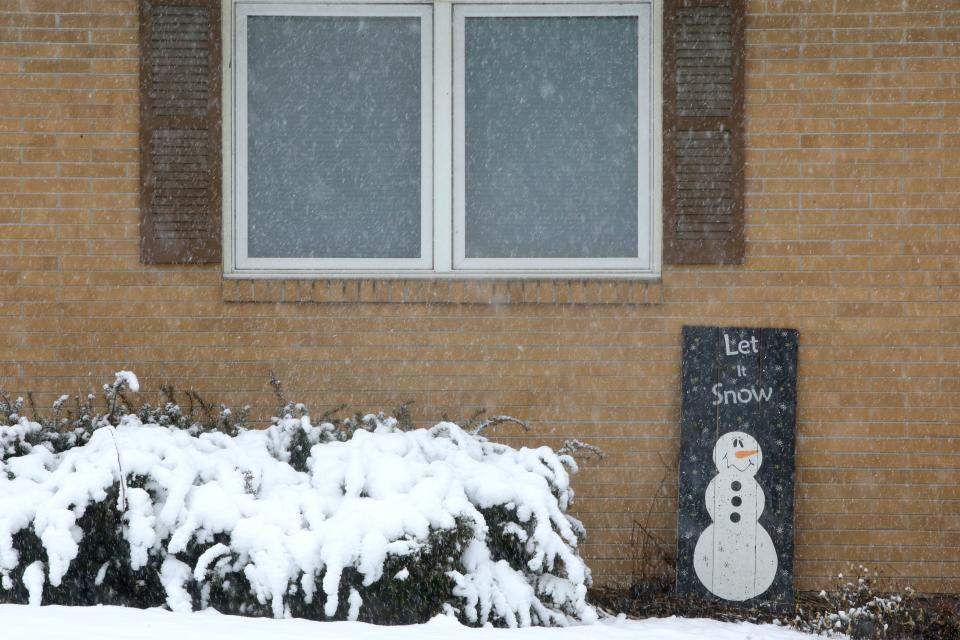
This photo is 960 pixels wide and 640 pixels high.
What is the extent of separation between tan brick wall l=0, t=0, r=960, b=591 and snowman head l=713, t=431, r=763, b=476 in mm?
248

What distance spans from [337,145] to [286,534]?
239cm

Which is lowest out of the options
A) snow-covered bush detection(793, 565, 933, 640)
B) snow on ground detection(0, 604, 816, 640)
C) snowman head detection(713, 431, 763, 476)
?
snow-covered bush detection(793, 565, 933, 640)

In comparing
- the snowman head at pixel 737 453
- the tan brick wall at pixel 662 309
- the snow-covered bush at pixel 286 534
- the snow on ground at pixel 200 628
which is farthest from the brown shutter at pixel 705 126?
the snow on ground at pixel 200 628

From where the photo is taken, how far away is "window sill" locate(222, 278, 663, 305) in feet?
18.2

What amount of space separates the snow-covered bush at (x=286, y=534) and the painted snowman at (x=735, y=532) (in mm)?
1176

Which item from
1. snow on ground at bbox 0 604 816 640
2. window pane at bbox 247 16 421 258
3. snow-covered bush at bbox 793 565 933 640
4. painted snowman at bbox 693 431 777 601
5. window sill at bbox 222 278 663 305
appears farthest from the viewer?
window pane at bbox 247 16 421 258

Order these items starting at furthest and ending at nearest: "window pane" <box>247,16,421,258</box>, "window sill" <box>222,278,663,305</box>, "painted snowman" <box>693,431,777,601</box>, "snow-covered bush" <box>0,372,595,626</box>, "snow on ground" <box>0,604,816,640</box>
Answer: "window pane" <box>247,16,421,258</box>, "window sill" <box>222,278,663,305</box>, "painted snowman" <box>693,431,777,601</box>, "snow-covered bush" <box>0,372,595,626</box>, "snow on ground" <box>0,604,816,640</box>

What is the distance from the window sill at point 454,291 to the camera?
556cm

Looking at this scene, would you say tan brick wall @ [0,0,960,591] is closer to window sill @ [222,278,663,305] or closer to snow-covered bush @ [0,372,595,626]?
window sill @ [222,278,663,305]

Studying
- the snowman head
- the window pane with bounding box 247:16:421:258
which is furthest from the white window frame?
the snowman head

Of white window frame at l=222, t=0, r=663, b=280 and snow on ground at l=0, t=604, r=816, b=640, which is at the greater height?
white window frame at l=222, t=0, r=663, b=280

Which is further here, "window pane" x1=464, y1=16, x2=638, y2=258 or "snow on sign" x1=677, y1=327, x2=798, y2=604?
"window pane" x1=464, y1=16, x2=638, y2=258

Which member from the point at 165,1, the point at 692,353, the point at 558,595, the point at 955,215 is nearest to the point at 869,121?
the point at 955,215

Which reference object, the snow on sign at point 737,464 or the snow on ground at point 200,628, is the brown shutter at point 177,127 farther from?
the snow on sign at point 737,464
